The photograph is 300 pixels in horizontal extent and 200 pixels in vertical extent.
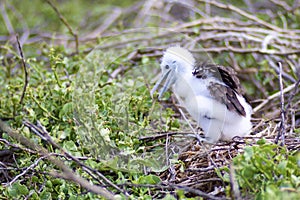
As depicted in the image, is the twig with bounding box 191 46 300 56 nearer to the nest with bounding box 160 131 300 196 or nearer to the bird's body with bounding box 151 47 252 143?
the bird's body with bounding box 151 47 252 143

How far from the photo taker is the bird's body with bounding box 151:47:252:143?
2.39 meters

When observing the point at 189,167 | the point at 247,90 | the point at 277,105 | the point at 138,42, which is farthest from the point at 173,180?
the point at 138,42

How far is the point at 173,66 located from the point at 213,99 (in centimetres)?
33

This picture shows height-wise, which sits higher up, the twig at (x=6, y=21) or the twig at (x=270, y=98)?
the twig at (x=6, y=21)

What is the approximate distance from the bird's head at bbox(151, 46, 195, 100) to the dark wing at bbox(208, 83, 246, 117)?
187 millimetres

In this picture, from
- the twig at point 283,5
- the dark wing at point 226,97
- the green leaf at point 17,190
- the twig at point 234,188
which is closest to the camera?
the twig at point 234,188

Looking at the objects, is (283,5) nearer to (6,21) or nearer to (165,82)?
(165,82)

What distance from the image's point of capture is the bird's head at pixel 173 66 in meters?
2.58

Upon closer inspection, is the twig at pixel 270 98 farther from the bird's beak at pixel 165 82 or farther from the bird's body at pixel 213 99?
the bird's beak at pixel 165 82

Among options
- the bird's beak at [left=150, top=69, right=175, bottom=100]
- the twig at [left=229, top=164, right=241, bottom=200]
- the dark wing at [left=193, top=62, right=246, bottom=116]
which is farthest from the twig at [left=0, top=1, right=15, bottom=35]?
the twig at [left=229, top=164, right=241, bottom=200]

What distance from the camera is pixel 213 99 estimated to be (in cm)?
239

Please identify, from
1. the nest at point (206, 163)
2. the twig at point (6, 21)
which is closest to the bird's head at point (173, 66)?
the nest at point (206, 163)

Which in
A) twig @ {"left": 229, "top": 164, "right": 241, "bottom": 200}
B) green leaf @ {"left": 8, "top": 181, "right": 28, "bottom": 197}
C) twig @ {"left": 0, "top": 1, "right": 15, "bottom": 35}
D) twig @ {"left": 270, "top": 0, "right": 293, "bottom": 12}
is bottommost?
green leaf @ {"left": 8, "top": 181, "right": 28, "bottom": 197}

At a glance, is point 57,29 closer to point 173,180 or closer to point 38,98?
point 38,98
